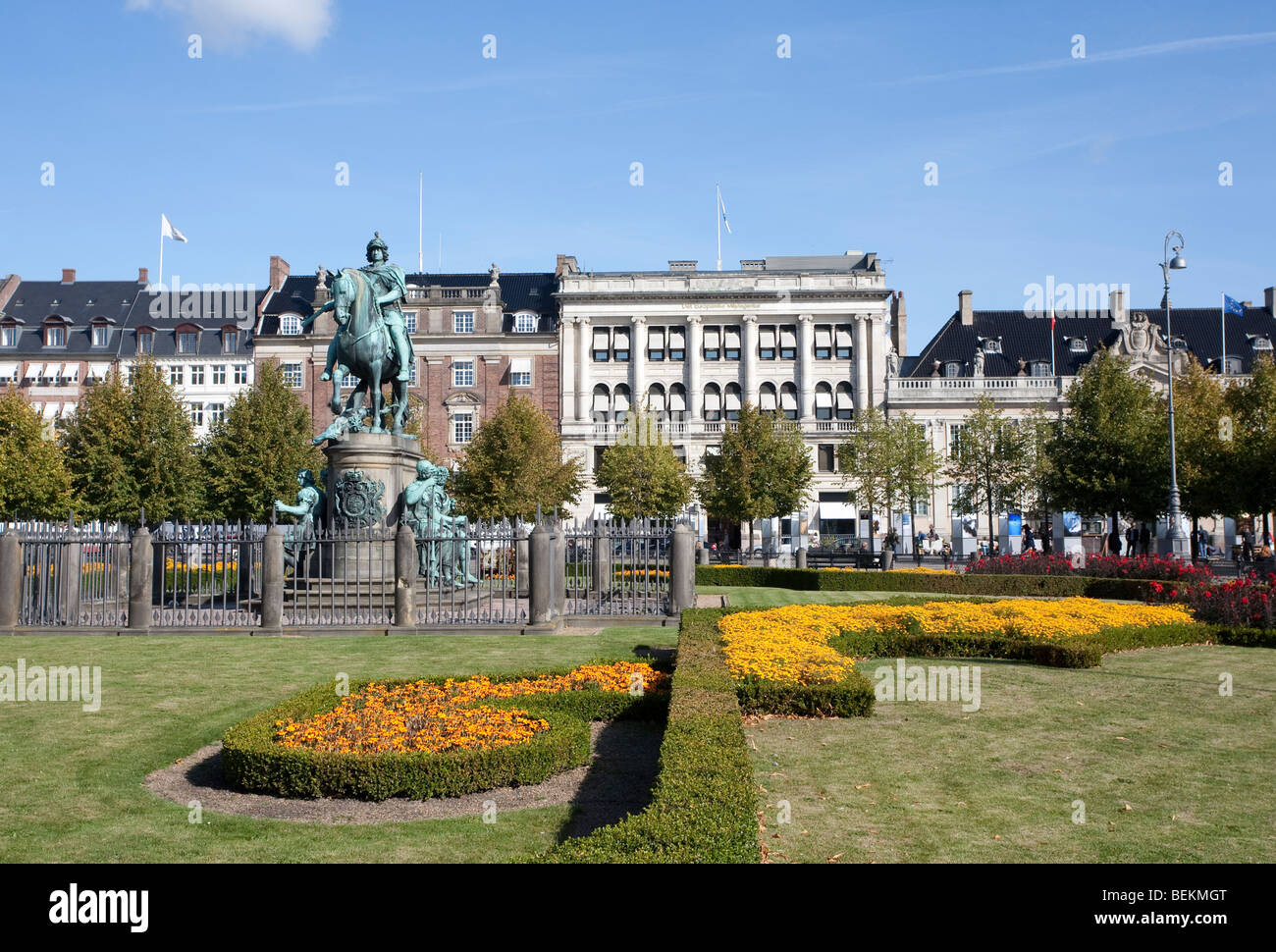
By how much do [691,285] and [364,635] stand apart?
175 feet

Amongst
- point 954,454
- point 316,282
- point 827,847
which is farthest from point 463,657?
point 316,282

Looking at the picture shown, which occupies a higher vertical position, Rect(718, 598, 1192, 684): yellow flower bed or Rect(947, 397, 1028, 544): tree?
Rect(947, 397, 1028, 544): tree

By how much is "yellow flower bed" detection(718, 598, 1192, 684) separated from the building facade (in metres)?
48.2

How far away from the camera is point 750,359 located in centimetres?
6812

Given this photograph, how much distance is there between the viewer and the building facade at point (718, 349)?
67750 mm

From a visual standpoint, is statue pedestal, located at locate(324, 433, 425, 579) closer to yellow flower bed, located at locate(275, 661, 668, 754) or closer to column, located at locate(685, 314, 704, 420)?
yellow flower bed, located at locate(275, 661, 668, 754)

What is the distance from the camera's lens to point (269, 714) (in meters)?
10.0

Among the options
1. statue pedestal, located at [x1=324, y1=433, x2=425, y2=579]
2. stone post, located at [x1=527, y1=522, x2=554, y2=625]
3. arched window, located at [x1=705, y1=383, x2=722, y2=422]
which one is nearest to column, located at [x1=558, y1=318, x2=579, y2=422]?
arched window, located at [x1=705, y1=383, x2=722, y2=422]

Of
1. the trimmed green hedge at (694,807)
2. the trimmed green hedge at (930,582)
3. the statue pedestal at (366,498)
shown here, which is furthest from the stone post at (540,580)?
the trimmed green hedge at (930,582)

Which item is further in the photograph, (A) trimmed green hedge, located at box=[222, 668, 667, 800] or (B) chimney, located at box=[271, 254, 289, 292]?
(B) chimney, located at box=[271, 254, 289, 292]

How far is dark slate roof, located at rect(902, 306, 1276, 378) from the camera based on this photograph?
229 ft

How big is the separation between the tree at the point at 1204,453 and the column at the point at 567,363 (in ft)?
120

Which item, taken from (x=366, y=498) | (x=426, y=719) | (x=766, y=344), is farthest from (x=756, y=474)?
(x=426, y=719)

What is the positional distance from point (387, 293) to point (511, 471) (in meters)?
30.1
